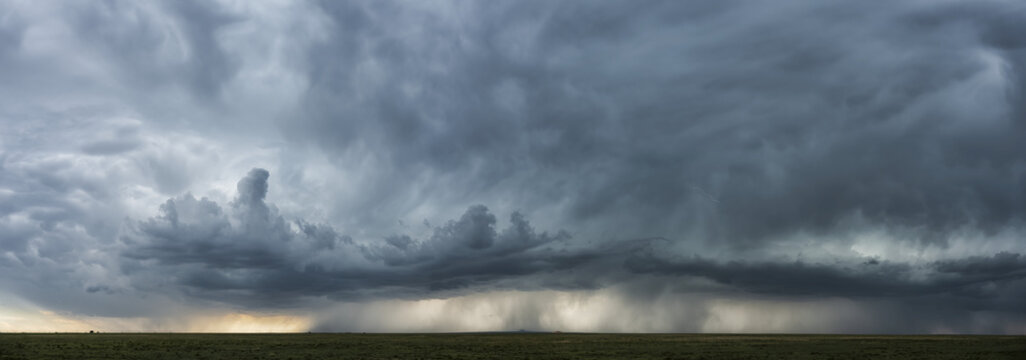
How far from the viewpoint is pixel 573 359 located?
97562 mm

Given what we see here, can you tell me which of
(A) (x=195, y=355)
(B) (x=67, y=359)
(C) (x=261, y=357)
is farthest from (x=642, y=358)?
(B) (x=67, y=359)

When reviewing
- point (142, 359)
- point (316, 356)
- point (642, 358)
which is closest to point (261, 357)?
point (316, 356)

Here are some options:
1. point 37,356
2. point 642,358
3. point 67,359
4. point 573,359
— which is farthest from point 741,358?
point 37,356

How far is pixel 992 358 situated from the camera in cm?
10444

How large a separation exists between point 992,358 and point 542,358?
2684 inches

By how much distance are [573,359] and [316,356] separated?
38532 mm

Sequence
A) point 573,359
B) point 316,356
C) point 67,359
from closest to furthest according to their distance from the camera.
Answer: point 67,359
point 573,359
point 316,356

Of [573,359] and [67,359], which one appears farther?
[573,359]

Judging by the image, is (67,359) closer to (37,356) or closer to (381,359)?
(37,356)

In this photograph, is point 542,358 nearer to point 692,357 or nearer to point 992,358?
point 692,357

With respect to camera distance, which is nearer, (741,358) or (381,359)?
(381,359)

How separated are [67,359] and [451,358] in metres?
49.9

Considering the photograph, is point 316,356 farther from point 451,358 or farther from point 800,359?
point 800,359

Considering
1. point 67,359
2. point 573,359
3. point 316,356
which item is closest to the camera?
point 67,359
